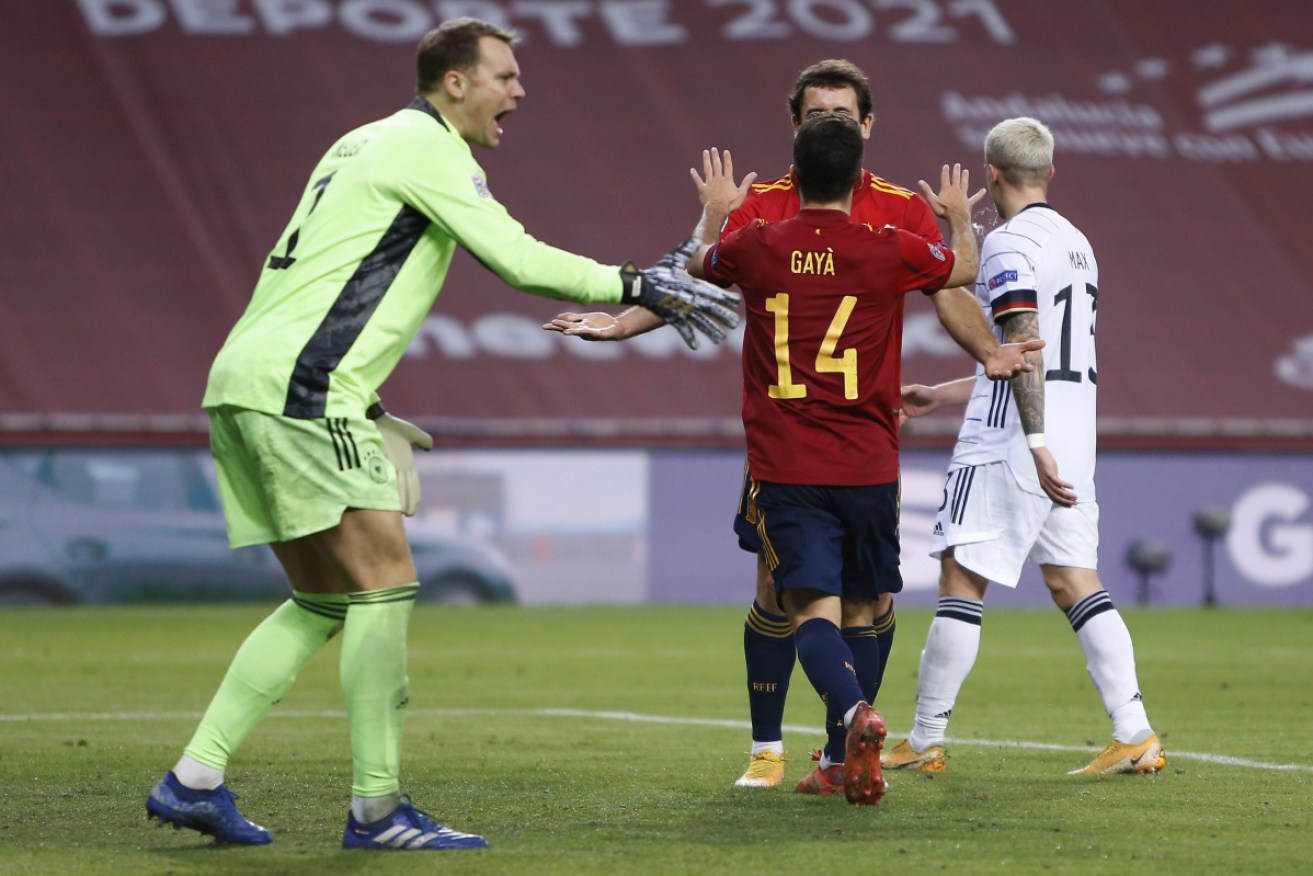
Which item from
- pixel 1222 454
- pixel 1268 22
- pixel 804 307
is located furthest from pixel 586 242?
pixel 804 307

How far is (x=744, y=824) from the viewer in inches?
214

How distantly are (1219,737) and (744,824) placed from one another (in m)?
3.21

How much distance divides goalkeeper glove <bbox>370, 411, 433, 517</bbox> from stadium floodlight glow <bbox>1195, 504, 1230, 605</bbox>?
1569 centimetres

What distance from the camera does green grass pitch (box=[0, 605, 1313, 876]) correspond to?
4918 mm

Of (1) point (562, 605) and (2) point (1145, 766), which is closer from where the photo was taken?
(2) point (1145, 766)

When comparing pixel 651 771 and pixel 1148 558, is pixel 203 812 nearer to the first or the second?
pixel 651 771

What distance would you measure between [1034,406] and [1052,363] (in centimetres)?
37

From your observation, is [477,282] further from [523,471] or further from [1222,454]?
[1222,454]

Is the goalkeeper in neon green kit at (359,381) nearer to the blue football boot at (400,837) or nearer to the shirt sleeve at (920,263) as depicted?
the blue football boot at (400,837)

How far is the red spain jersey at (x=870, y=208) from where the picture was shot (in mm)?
6254

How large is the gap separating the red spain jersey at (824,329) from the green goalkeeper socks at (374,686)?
1.32 m

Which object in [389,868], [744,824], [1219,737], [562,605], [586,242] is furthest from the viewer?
[586,242]

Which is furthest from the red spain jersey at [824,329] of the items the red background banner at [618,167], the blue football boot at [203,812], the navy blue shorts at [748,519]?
the red background banner at [618,167]

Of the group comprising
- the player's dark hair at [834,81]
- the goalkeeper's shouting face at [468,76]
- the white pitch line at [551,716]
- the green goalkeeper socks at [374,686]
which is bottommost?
the white pitch line at [551,716]
